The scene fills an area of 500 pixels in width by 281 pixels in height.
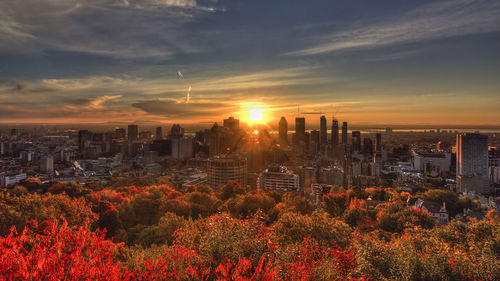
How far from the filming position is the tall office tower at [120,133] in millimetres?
73000

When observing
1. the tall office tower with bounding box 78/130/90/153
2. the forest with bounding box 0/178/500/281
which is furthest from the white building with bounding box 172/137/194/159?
the forest with bounding box 0/178/500/281

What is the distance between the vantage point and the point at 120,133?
74.5 meters

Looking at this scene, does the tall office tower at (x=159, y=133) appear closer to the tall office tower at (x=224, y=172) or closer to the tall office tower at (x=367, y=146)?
the tall office tower at (x=224, y=172)

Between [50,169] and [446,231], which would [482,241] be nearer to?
[446,231]

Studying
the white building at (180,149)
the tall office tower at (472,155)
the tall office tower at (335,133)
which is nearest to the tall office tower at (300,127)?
the tall office tower at (335,133)

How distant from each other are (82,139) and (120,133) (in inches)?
597

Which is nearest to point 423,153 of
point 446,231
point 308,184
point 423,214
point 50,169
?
point 308,184

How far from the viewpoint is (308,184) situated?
108 ft

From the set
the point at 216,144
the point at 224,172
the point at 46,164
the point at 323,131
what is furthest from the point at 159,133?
the point at 224,172

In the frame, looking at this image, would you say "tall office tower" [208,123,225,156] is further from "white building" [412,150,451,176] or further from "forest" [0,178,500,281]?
"forest" [0,178,500,281]

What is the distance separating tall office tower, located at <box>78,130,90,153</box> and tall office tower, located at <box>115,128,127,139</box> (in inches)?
419

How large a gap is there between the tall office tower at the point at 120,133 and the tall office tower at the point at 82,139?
10.6 meters

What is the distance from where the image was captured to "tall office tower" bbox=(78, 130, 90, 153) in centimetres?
5767

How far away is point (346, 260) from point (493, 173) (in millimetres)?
46957
